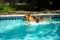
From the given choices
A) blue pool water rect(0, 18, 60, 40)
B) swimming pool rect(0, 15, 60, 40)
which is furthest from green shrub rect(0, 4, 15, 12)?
blue pool water rect(0, 18, 60, 40)

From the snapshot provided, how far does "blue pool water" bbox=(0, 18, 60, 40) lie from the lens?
8719 millimetres

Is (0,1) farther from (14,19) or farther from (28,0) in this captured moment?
(14,19)

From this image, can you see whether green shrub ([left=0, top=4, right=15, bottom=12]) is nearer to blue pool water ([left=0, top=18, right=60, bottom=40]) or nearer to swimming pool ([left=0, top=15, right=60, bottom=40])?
swimming pool ([left=0, top=15, right=60, bottom=40])

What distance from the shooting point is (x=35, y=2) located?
50.3 ft

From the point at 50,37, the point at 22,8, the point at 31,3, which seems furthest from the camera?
the point at 31,3

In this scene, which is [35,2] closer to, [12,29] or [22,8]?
[22,8]

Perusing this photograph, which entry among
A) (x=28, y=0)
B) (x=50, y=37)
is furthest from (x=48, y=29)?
→ (x=28, y=0)

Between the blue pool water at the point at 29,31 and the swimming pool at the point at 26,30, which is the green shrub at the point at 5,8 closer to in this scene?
the swimming pool at the point at 26,30

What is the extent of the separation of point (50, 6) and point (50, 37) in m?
6.73

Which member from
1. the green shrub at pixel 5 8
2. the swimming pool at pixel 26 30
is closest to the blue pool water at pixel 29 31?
the swimming pool at pixel 26 30

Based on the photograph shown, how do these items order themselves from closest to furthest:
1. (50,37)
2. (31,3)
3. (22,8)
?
(50,37), (22,8), (31,3)

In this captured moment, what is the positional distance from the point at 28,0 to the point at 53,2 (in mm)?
2237

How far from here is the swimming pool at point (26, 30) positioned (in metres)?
8.74

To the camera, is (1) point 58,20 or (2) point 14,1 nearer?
(1) point 58,20
